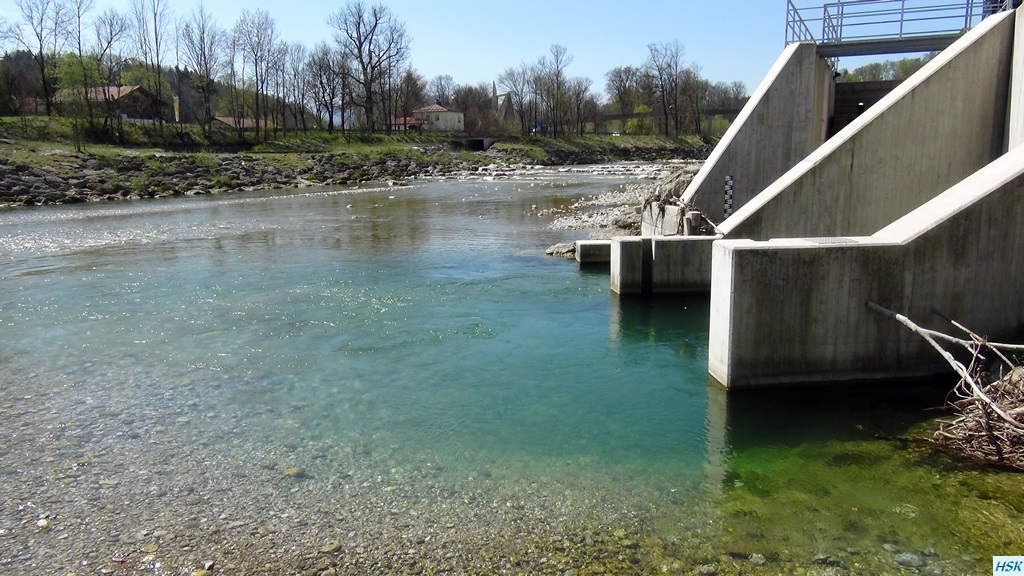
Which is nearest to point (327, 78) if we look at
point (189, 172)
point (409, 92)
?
point (409, 92)

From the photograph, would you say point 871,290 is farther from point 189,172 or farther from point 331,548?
point 189,172

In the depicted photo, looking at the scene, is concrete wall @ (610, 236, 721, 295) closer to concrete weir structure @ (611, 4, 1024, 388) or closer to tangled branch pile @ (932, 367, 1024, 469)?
concrete weir structure @ (611, 4, 1024, 388)

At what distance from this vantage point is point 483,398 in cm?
1023

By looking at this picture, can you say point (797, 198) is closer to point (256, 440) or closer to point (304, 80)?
point (256, 440)

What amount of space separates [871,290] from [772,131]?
33.0 ft

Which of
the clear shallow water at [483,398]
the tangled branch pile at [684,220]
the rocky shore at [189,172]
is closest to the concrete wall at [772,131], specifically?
the tangled branch pile at [684,220]

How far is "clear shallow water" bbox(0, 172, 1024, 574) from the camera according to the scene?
277 inches

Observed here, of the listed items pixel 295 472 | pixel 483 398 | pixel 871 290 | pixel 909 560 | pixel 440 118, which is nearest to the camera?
pixel 909 560

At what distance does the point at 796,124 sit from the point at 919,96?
461 centimetres

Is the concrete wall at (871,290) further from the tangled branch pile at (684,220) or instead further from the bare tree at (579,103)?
the bare tree at (579,103)

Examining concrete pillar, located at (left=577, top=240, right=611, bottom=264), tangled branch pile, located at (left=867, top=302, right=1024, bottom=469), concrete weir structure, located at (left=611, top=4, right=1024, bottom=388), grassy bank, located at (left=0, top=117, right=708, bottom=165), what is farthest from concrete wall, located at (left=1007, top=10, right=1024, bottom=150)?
grassy bank, located at (left=0, top=117, right=708, bottom=165)

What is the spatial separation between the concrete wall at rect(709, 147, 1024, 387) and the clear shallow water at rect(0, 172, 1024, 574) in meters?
0.51

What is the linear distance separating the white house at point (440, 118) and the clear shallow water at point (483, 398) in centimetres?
9702

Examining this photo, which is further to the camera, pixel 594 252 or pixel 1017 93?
pixel 594 252
